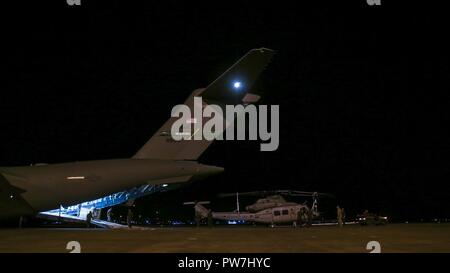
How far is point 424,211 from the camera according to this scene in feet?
210

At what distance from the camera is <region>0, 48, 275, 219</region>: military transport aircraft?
18219 millimetres

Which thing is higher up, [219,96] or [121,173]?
[219,96]

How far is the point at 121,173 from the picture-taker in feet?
64.1

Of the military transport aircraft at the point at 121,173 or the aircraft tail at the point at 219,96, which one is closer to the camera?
the aircraft tail at the point at 219,96

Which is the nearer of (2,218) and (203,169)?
(2,218)

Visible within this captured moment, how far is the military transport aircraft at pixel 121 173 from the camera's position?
18219 millimetres

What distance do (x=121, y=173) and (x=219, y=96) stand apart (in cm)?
477

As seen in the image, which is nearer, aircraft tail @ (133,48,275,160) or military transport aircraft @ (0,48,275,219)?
aircraft tail @ (133,48,275,160)

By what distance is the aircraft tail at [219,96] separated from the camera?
18.1 meters

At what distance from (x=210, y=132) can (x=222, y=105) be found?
1.44m

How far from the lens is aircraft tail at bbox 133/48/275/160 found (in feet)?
59.4
